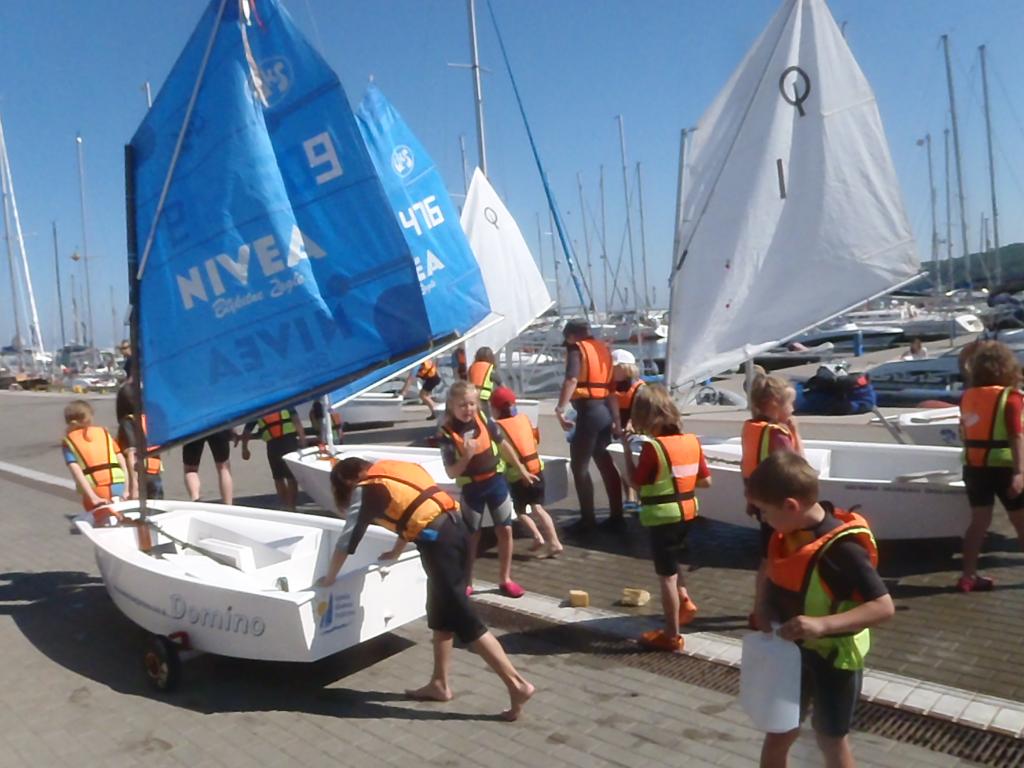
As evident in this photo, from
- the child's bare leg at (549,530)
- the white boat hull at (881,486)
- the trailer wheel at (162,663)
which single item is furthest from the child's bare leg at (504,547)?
the trailer wheel at (162,663)

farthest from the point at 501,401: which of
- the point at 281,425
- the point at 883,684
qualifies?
the point at 883,684

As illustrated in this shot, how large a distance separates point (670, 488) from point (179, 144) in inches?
122

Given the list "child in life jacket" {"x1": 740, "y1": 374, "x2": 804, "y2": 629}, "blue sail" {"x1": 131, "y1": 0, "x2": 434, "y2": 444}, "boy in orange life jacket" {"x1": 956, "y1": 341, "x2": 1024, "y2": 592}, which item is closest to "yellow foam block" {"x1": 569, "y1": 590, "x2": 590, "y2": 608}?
"child in life jacket" {"x1": 740, "y1": 374, "x2": 804, "y2": 629}

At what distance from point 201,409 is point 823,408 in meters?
11.0

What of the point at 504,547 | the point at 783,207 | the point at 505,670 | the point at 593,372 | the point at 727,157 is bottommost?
the point at 505,670

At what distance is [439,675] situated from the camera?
175 inches

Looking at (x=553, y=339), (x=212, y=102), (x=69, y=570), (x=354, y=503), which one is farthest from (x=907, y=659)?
(x=553, y=339)

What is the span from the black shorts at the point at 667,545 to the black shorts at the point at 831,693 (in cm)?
195

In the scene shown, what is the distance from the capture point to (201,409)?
5.07 metres

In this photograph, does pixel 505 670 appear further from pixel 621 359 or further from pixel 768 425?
pixel 621 359

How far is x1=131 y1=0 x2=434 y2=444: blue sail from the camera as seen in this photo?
476 centimetres

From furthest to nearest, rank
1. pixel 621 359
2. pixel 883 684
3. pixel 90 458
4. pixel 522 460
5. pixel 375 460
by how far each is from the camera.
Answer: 1. pixel 375 460
2. pixel 621 359
3. pixel 522 460
4. pixel 90 458
5. pixel 883 684

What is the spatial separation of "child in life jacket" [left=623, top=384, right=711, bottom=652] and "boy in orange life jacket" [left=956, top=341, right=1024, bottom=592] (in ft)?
5.32

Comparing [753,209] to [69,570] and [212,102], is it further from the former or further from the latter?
[69,570]
